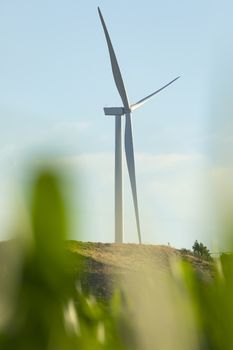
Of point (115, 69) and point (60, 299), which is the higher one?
point (115, 69)

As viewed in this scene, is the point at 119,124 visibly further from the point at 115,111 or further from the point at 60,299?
the point at 60,299

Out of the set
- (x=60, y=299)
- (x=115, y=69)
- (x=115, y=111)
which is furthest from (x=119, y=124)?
(x=60, y=299)

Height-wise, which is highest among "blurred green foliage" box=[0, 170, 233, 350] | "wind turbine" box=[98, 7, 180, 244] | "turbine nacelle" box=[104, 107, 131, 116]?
"turbine nacelle" box=[104, 107, 131, 116]

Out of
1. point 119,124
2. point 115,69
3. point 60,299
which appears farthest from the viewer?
point 119,124

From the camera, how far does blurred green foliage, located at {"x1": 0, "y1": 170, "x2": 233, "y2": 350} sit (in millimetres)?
935

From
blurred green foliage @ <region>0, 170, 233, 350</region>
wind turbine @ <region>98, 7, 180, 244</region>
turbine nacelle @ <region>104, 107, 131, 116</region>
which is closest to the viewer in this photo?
blurred green foliage @ <region>0, 170, 233, 350</region>

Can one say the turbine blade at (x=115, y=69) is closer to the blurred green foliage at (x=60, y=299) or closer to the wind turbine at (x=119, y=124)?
the wind turbine at (x=119, y=124)

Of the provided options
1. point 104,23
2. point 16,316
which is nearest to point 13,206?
point 16,316

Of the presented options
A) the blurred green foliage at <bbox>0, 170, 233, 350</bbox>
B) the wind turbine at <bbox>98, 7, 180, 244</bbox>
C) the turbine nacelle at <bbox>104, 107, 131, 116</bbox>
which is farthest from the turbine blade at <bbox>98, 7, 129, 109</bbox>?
the blurred green foliage at <bbox>0, 170, 233, 350</bbox>

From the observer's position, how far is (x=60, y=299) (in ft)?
3.41

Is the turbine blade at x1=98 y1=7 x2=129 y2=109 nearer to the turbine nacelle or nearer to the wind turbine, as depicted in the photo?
the wind turbine

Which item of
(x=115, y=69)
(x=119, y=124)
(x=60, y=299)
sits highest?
(x=119, y=124)

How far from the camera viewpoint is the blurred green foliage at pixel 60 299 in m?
0.93

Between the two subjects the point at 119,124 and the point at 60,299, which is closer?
the point at 60,299
